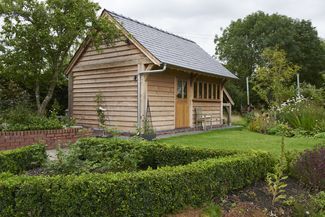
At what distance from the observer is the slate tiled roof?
1346 centimetres

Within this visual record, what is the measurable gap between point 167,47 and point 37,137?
722 cm

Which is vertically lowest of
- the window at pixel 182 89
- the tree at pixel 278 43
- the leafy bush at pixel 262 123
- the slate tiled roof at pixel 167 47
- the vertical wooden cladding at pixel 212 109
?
the leafy bush at pixel 262 123

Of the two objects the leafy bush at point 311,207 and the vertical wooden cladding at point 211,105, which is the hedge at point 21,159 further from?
the vertical wooden cladding at point 211,105

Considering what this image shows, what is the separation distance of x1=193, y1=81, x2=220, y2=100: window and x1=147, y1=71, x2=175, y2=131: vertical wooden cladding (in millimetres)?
2009

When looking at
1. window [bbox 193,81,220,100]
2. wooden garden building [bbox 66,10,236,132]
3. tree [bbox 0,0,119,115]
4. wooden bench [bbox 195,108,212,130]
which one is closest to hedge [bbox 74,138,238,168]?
wooden garden building [bbox 66,10,236,132]

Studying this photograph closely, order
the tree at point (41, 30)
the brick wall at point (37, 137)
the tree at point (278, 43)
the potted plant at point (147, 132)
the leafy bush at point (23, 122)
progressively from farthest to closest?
the tree at point (278, 43), the tree at point (41, 30), the potted plant at point (147, 132), the leafy bush at point (23, 122), the brick wall at point (37, 137)

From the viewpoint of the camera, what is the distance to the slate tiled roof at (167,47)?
13461mm

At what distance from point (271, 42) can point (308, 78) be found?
6.22 meters

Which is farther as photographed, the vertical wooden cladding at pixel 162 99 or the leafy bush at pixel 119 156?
the vertical wooden cladding at pixel 162 99

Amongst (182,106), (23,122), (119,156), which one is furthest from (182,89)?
(119,156)

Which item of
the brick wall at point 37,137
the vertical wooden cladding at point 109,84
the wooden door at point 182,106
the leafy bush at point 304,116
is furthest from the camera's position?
the wooden door at point 182,106

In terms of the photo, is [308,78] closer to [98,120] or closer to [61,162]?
[98,120]

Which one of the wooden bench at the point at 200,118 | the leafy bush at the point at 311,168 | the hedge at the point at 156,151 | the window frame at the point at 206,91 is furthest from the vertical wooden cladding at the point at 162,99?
the leafy bush at the point at 311,168

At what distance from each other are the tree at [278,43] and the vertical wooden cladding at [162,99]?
75.7 ft
